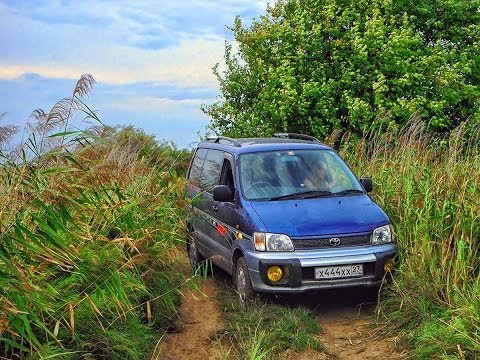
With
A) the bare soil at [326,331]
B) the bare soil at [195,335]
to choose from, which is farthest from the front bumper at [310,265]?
the bare soil at [195,335]

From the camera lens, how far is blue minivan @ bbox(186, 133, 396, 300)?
7789mm

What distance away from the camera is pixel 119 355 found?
5961 mm

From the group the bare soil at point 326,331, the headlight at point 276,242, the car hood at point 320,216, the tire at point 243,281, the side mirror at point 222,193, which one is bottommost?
the bare soil at point 326,331

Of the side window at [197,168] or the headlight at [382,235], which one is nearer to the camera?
the headlight at [382,235]

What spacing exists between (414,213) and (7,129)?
4611 mm

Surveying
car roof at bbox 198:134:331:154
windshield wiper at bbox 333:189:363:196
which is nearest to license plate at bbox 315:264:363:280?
windshield wiper at bbox 333:189:363:196

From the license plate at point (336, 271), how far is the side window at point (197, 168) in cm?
346

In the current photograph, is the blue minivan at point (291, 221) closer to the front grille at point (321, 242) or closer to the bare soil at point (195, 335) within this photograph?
the front grille at point (321, 242)

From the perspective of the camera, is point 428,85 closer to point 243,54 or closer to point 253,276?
point 243,54

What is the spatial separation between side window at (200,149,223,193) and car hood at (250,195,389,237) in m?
1.51

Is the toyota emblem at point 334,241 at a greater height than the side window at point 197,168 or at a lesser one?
lesser

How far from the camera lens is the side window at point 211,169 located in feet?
32.4

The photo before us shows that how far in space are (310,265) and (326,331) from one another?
72 centimetres

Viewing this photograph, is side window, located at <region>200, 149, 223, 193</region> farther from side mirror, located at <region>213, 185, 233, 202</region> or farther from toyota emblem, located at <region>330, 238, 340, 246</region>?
toyota emblem, located at <region>330, 238, 340, 246</region>
